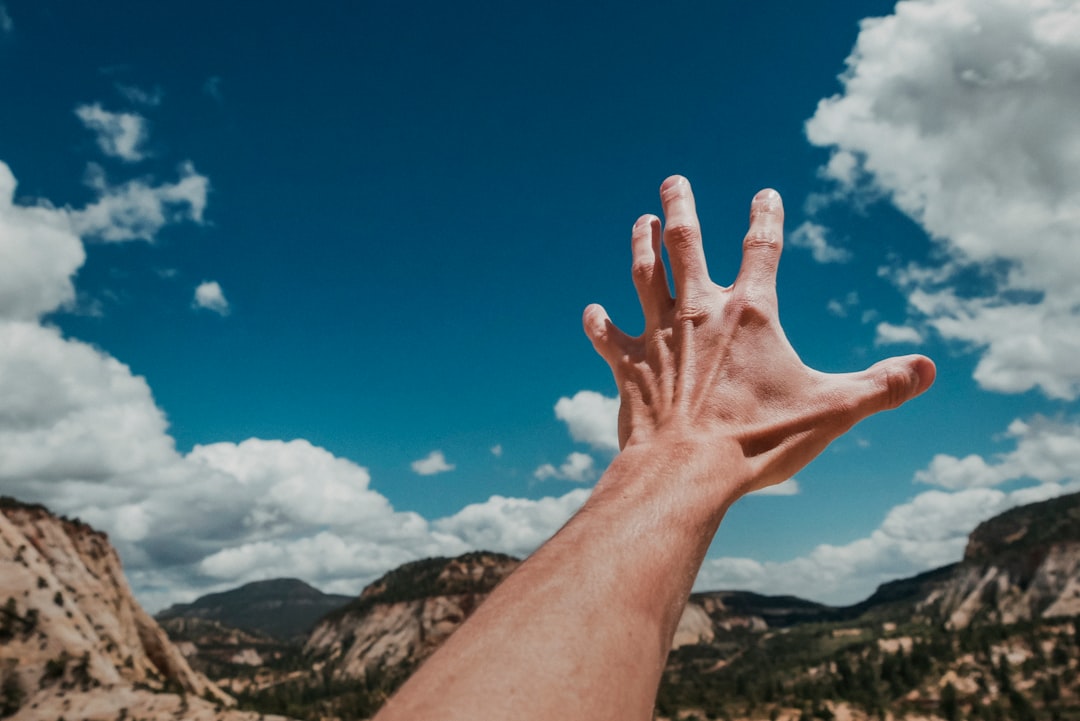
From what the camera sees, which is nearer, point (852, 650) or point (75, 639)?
point (75, 639)

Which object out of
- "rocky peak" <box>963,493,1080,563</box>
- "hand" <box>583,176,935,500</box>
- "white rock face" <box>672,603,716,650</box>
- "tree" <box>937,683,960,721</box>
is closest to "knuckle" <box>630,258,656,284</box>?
"hand" <box>583,176,935,500</box>

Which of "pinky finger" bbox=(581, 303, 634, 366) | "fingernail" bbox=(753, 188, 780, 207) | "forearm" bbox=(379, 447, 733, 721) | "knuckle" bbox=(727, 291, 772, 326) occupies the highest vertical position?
"fingernail" bbox=(753, 188, 780, 207)

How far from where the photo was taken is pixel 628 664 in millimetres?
1822

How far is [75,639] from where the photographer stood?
98.8 ft

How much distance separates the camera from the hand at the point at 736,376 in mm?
2605

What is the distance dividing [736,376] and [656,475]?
0.55 meters

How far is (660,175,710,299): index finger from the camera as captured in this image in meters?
2.91

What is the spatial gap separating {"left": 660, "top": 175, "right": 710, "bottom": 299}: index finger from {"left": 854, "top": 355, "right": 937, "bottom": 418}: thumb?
2.22ft

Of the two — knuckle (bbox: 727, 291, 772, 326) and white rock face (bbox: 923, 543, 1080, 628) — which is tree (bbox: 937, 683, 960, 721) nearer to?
white rock face (bbox: 923, 543, 1080, 628)

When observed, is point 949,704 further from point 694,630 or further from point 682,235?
point 694,630

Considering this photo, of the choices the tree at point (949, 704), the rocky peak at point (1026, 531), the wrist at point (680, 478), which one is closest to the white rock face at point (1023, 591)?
the rocky peak at point (1026, 531)

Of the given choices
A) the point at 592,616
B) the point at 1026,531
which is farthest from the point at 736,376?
the point at 1026,531

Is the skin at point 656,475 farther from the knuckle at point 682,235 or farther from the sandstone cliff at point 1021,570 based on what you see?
the sandstone cliff at point 1021,570

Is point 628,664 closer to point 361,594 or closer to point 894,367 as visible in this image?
point 894,367
